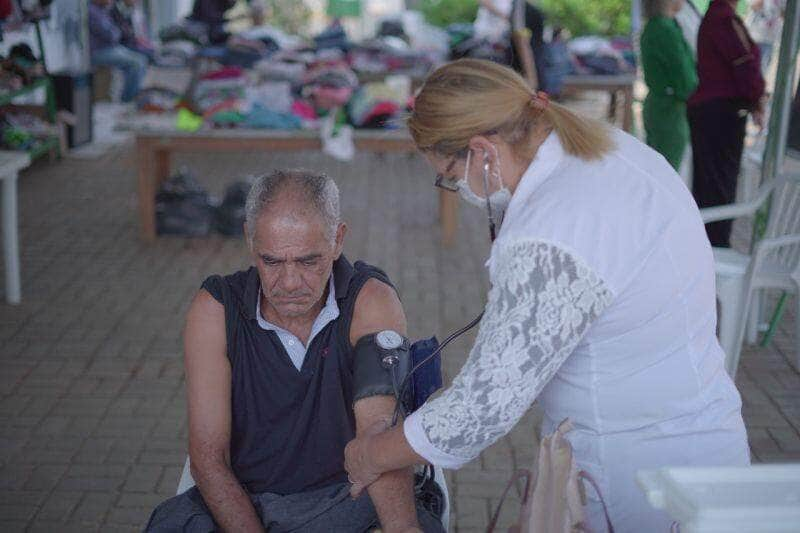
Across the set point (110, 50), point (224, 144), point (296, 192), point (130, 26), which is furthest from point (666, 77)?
point (130, 26)

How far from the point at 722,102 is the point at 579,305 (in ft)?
15.4

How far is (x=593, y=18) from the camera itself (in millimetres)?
13805

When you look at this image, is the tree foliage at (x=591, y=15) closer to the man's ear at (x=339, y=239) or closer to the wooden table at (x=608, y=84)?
the wooden table at (x=608, y=84)

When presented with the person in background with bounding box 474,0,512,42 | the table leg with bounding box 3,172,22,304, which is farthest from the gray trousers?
the person in background with bounding box 474,0,512,42

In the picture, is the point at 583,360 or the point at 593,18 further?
the point at 593,18

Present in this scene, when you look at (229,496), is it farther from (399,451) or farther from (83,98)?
(83,98)

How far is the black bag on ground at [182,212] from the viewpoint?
6.91m

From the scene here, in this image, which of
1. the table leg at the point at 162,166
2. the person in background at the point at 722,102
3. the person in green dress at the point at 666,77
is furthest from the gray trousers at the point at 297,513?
the table leg at the point at 162,166

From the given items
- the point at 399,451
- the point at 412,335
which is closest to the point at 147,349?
the point at 412,335

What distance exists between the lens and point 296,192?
2.27 m

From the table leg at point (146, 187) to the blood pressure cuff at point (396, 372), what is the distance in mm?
4793

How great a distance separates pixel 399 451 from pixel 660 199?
69 cm

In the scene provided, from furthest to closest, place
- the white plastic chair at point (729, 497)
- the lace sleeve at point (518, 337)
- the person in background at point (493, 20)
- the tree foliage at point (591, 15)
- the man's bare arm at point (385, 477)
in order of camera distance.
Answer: the tree foliage at point (591, 15) → the person in background at point (493, 20) → the man's bare arm at point (385, 477) → the lace sleeve at point (518, 337) → the white plastic chair at point (729, 497)

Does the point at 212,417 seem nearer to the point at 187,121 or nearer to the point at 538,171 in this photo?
the point at 538,171
